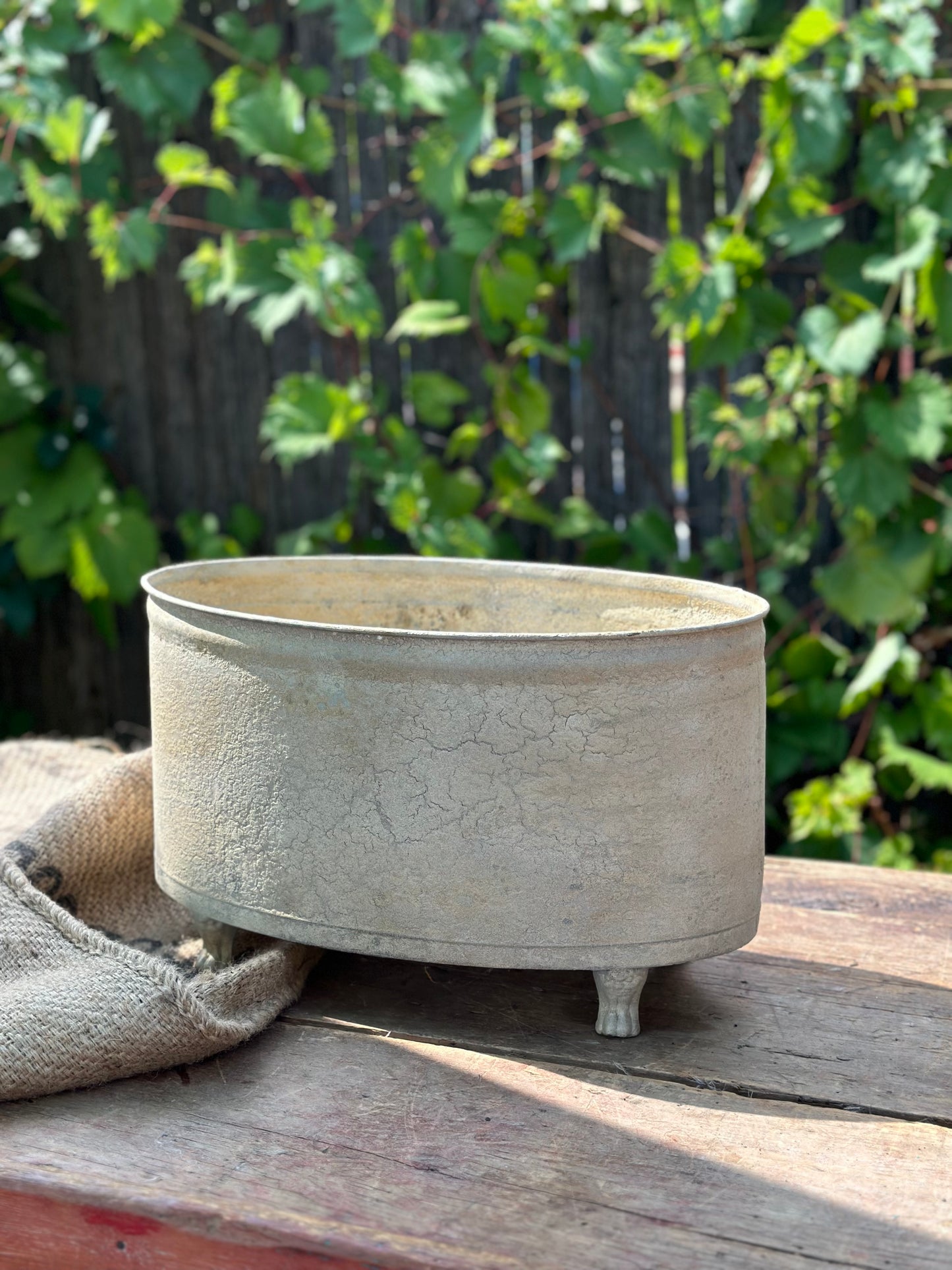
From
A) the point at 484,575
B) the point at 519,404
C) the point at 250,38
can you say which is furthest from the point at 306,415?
the point at 484,575

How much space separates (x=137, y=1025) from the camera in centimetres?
100

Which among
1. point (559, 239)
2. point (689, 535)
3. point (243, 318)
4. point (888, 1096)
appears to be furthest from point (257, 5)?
point (888, 1096)

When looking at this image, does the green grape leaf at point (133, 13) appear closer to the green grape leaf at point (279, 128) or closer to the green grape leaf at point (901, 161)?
the green grape leaf at point (279, 128)

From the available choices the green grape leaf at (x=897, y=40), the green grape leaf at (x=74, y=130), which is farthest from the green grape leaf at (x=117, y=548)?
the green grape leaf at (x=897, y=40)

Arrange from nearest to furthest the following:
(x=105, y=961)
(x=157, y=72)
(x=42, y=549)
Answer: (x=105, y=961)
(x=157, y=72)
(x=42, y=549)

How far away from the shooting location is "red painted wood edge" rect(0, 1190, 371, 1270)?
2.67ft

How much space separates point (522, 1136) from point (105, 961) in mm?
385

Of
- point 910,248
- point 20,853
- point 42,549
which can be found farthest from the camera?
point 42,549

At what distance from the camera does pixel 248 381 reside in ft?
9.23

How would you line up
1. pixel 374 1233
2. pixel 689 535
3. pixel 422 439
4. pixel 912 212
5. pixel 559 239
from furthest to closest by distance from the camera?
1. pixel 422 439
2. pixel 689 535
3. pixel 559 239
4. pixel 912 212
5. pixel 374 1233

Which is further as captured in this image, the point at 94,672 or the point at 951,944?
the point at 94,672

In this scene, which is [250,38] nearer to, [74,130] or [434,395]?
[74,130]

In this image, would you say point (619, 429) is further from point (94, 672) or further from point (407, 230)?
point (94, 672)

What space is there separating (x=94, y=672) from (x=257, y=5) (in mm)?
1496
